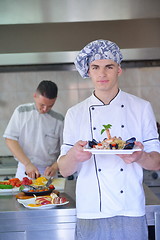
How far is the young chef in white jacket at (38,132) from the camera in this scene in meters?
3.36

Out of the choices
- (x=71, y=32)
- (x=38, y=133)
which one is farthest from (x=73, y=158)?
(x=71, y=32)

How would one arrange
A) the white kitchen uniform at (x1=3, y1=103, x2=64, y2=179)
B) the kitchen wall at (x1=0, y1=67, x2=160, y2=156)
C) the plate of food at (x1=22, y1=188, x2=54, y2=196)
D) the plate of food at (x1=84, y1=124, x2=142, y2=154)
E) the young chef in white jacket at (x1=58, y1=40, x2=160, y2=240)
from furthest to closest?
1. the kitchen wall at (x1=0, y1=67, x2=160, y2=156)
2. the white kitchen uniform at (x1=3, y1=103, x2=64, y2=179)
3. the plate of food at (x1=22, y1=188, x2=54, y2=196)
4. the young chef in white jacket at (x1=58, y1=40, x2=160, y2=240)
5. the plate of food at (x1=84, y1=124, x2=142, y2=154)

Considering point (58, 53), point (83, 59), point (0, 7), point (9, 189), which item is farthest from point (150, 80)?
point (83, 59)

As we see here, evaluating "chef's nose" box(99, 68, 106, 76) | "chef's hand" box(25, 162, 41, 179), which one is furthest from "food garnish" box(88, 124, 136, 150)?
"chef's hand" box(25, 162, 41, 179)

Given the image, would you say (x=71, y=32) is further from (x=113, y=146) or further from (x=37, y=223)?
(x=113, y=146)

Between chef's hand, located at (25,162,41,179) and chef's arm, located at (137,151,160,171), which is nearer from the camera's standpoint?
chef's arm, located at (137,151,160,171)

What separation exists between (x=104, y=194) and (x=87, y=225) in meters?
0.16

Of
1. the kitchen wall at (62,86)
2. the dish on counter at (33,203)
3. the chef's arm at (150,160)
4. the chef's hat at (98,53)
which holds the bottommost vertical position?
the dish on counter at (33,203)

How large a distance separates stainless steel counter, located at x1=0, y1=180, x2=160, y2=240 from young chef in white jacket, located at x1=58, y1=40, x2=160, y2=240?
0.31m

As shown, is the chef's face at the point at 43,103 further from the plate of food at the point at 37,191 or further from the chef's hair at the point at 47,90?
the plate of food at the point at 37,191

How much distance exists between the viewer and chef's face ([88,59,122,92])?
1.75 metres

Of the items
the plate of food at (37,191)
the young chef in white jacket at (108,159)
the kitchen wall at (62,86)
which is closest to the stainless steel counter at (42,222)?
the plate of food at (37,191)

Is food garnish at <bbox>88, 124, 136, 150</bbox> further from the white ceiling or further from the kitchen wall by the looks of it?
the kitchen wall

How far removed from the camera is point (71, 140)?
1.80 meters
